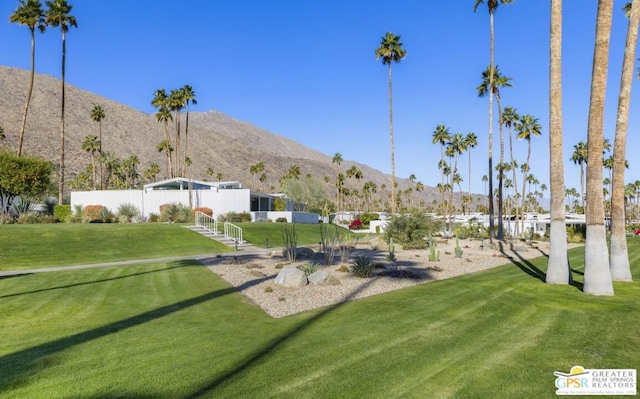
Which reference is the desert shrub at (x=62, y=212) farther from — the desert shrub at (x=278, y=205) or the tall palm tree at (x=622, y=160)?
the tall palm tree at (x=622, y=160)

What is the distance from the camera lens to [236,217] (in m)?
47.5

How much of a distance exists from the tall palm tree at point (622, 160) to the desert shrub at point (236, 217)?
37.5 m

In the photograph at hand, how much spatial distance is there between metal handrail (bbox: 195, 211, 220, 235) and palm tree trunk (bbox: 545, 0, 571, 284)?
27187 mm

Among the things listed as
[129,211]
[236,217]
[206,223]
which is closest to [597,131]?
[206,223]

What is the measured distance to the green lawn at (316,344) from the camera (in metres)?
5.89

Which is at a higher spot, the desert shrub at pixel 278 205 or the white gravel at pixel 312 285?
the desert shrub at pixel 278 205

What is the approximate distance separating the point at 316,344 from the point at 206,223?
32.6m

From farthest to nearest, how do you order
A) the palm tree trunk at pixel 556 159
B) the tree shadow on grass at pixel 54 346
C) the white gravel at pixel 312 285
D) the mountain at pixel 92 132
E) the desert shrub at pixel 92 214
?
the mountain at pixel 92 132 < the desert shrub at pixel 92 214 < the palm tree trunk at pixel 556 159 < the white gravel at pixel 312 285 < the tree shadow on grass at pixel 54 346

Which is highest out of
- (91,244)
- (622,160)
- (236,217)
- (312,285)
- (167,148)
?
(167,148)

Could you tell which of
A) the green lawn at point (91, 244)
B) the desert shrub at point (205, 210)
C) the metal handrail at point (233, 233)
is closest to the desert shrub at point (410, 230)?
the metal handrail at point (233, 233)

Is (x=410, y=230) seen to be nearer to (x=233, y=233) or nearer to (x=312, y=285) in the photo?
(x=233, y=233)

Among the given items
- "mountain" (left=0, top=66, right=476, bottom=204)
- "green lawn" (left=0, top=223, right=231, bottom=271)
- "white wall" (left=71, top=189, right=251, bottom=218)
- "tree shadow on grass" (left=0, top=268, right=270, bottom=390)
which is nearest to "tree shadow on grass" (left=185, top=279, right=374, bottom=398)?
"tree shadow on grass" (left=0, top=268, right=270, bottom=390)

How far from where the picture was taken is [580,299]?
10867mm

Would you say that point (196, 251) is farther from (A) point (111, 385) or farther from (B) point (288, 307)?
(A) point (111, 385)
